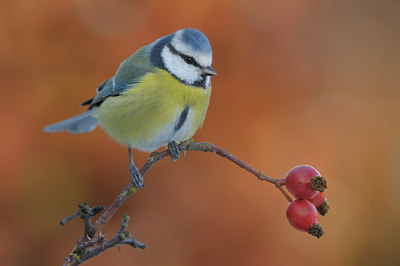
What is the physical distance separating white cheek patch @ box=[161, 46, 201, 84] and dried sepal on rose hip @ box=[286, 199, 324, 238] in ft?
2.67

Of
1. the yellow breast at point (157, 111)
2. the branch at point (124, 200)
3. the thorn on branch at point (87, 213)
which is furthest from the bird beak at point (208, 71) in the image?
the thorn on branch at point (87, 213)

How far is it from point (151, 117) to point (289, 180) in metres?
0.83

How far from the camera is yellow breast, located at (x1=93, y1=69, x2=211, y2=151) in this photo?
1.83 metres

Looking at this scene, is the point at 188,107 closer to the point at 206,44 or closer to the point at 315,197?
the point at 206,44

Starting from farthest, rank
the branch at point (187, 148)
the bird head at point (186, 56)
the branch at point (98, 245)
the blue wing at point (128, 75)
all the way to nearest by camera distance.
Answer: the blue wing at point (128, 75), the bird head at point (186, 56), the branch at point (187, 148), the branch at point (98, 245)

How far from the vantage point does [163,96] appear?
1819mm

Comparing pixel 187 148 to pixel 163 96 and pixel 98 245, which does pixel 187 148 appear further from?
pixel 163 96

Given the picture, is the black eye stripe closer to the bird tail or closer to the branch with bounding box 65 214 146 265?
the bird tail

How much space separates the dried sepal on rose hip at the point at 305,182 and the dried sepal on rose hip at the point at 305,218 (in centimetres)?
4

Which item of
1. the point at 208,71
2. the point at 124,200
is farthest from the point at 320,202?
the point at 208,71

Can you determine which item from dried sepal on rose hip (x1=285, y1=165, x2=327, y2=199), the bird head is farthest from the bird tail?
dried sepal on rose hip (x1=285, y1=165, x2=327, y2=199)

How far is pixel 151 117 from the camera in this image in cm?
183

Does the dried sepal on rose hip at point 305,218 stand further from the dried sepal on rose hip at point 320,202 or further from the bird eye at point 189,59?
the bird eye at point 189,59

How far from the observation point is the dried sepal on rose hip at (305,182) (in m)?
1.17
